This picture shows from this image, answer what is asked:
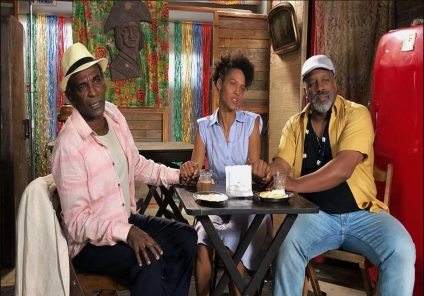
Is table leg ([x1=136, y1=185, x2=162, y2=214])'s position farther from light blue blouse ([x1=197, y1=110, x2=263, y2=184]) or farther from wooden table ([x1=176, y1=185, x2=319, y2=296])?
wooden table ([x1=176, y1=185, x2=319, y2=296])

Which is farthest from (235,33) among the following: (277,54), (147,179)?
(147,179)

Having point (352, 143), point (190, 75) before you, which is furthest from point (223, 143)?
point (190, 75)

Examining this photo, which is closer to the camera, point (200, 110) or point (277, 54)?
point (277, 54)

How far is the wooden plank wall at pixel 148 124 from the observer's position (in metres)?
6.31

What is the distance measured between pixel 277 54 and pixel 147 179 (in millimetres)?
3629

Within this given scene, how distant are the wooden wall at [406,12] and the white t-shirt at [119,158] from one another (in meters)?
2.78

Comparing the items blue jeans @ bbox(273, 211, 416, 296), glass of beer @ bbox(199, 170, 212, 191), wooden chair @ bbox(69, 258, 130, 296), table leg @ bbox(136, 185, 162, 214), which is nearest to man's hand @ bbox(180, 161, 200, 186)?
glass of beer @ bbox(199, 170, 212, 191)

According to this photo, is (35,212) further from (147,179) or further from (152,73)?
(152,73)

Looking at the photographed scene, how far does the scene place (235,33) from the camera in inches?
257

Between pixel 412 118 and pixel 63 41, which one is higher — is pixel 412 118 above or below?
below

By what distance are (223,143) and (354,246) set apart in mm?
948

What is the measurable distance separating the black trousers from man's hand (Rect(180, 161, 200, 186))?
26 centimetres

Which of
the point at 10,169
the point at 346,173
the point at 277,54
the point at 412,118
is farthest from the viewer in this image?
the point at 277,54

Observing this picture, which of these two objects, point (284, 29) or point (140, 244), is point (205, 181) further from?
point (284, 29)
